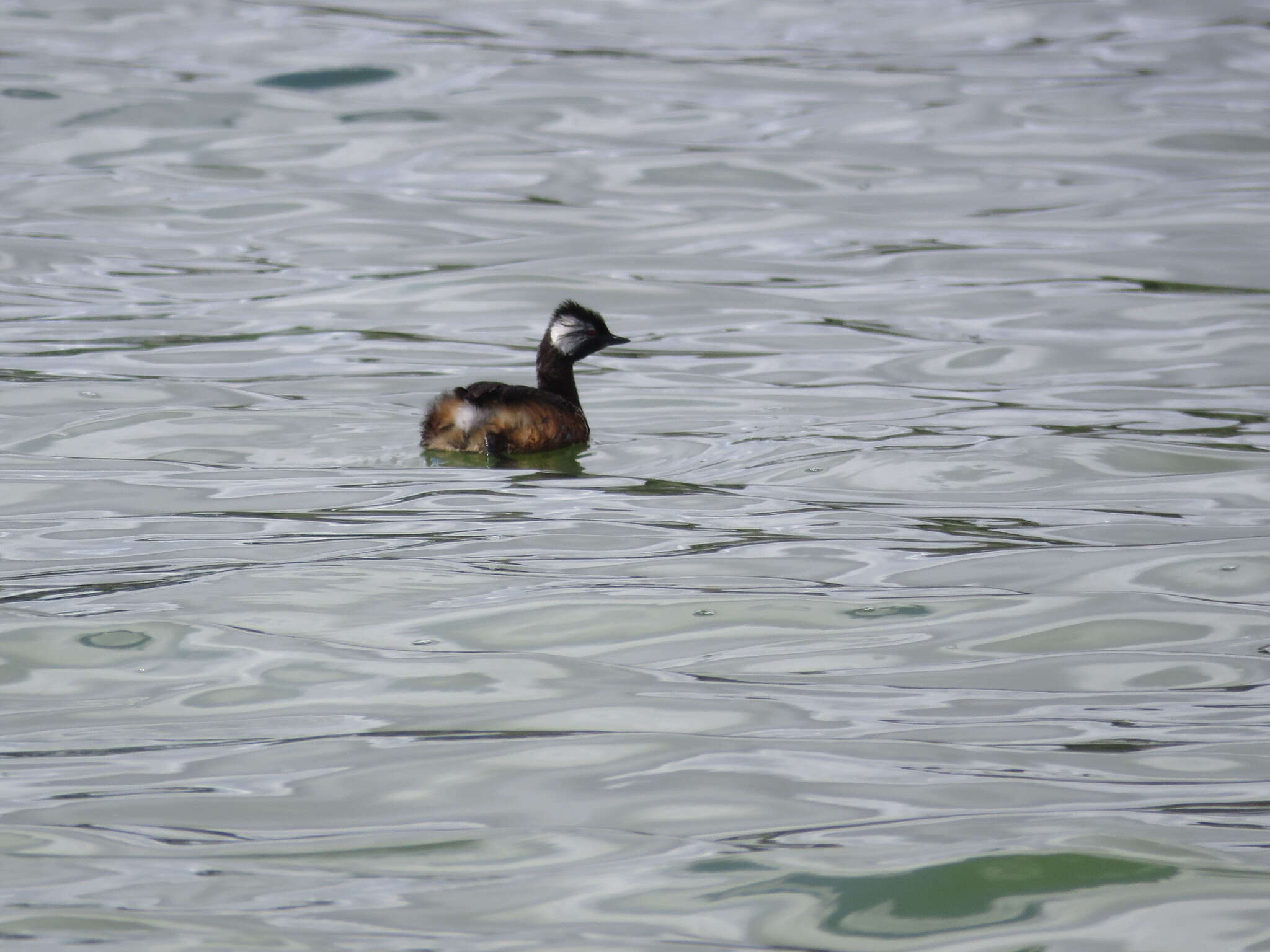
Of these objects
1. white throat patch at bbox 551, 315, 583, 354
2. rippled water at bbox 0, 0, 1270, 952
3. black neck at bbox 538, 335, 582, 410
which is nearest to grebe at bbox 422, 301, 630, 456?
rippled water at bbox 0, 0, 1270, 952

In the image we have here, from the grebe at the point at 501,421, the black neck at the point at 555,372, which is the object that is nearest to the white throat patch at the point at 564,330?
the black neck at the point at 555,372

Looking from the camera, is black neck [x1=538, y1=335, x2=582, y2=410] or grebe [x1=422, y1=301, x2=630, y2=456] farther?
black neck [x1=538, y1=335, x2=582, y2=410]

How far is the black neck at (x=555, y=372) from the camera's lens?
9.73m

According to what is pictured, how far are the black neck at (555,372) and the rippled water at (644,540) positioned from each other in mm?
470

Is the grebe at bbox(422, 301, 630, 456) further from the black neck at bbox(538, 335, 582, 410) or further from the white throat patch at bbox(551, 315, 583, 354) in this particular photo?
the white throat patch at bbox(551, 315, 583, 354)

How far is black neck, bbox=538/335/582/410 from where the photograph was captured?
383 inches

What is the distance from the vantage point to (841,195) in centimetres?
1698

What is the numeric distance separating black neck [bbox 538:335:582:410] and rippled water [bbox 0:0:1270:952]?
0.47 m

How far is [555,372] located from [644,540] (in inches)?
101

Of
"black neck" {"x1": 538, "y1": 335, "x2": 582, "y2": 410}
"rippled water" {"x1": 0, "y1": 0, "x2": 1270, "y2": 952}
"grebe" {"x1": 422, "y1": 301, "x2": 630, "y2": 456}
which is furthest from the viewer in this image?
"black neck" {"x1": 538, "y1": 335, "x2": 582, "y2": 410}

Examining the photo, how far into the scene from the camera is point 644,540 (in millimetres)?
7336

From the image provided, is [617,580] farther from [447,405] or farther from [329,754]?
[447,405]

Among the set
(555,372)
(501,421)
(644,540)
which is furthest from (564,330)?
(644,540)

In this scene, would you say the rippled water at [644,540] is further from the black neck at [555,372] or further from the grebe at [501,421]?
the black neck at [555,372]
